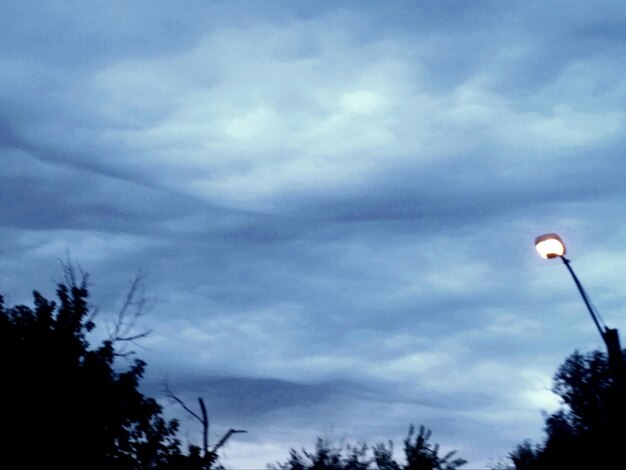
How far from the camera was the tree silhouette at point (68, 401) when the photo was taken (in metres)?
18.7

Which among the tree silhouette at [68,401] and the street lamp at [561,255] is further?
the tree silhouette at [68,401]

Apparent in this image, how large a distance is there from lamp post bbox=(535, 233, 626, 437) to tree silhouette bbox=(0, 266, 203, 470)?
1223cm

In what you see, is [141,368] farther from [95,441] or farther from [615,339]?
[615,339]

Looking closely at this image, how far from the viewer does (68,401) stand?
19719 millimetres

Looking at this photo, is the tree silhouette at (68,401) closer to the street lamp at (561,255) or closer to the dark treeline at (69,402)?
the dark treeline at (69,402)

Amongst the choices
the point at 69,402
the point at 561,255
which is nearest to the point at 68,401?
the point at 69,402

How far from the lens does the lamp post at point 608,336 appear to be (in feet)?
41.1

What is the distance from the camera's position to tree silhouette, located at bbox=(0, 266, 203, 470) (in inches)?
735

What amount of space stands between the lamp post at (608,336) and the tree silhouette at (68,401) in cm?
→ 1223

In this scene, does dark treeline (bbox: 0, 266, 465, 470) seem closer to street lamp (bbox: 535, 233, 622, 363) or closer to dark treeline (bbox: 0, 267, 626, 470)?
dark treeline (bbox: 0, 267, 626, 470)

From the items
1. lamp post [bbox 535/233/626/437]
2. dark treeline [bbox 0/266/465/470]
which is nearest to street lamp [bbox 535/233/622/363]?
lamp post [bbox 535/233/626/437]

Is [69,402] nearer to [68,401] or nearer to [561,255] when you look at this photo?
[68,401]

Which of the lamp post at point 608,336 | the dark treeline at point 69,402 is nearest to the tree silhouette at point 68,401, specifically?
the dark treeline at point 69,402

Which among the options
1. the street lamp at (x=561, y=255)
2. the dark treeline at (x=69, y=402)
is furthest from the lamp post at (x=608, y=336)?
the dark treeline at (x=69, y=402)
